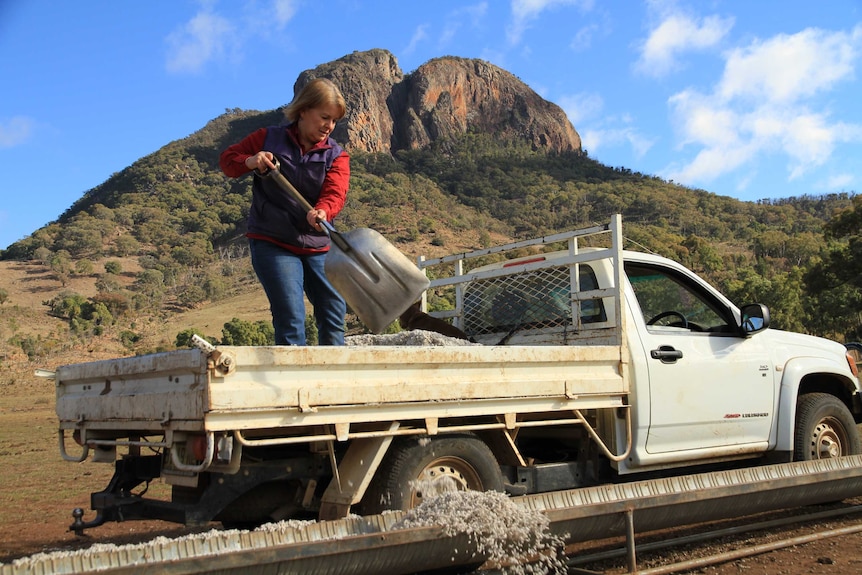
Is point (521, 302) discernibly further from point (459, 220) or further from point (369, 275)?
point (459, 220)

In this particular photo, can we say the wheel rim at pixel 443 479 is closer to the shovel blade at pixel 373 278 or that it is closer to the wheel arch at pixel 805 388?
the shovel blade at pixel 373 278

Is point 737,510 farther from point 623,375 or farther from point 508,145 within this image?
point 508,145

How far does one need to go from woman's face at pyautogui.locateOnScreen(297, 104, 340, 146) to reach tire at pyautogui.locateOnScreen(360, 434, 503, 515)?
186cm

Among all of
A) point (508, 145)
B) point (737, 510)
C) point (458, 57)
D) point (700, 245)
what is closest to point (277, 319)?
point (737, 510)

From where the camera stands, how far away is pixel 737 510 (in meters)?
4.90

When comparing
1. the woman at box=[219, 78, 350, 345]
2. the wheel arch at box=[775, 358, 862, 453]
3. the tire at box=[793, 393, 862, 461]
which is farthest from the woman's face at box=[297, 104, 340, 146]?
the tire at box=[793, 393, 862, 461]

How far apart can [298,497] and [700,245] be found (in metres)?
53.7

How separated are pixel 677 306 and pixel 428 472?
277cm

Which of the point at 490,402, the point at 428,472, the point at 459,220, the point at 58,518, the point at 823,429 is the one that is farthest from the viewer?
the point at 459,220

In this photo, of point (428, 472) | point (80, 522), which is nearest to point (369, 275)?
point (428, 472)

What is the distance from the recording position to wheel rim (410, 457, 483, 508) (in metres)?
4.02

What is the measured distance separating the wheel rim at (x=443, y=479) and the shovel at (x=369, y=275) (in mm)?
808

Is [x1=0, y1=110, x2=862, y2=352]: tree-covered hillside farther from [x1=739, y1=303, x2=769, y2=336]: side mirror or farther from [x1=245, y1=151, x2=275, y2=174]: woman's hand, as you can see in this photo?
[x1=245, y1=151, x2=275, y2=174]: woman's hand

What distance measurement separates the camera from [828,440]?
20.2 ft
